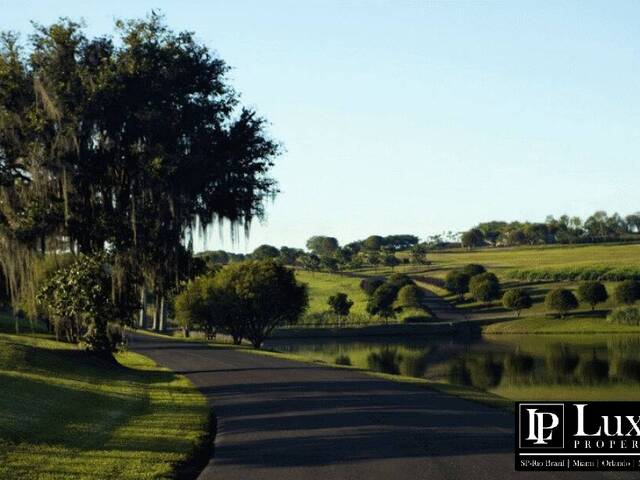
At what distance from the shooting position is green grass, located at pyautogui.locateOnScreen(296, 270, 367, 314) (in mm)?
134887

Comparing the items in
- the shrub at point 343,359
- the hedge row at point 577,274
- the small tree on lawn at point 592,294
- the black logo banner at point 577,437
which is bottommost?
the shrub at point 343,359

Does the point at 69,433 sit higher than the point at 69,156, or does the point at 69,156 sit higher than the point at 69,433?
the point at 69,156

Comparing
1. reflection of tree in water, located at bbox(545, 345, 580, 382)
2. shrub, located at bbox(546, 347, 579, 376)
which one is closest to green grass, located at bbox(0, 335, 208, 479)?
reflection of tree in water, located at bbox(545, 345, 580, 382)

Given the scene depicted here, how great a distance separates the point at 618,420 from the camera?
16453 millimetres

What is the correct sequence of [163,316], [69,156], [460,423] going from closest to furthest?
1. [460,423]
2. [69,156]
3. [163,316]

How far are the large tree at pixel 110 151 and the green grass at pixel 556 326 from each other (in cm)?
7662

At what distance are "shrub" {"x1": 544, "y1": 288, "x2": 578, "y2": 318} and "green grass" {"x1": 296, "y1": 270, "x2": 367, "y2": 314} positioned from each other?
2909 centimetres

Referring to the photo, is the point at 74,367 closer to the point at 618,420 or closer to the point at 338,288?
the point at 618,420

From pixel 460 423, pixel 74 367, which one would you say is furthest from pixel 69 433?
pixel 74 367

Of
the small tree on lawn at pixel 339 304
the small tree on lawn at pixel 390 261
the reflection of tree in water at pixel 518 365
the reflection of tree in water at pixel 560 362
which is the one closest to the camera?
the reflection of tree in water at pixel 560 362

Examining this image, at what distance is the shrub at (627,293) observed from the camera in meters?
110

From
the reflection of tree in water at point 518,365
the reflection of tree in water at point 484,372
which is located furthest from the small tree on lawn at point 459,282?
the reflection of tree in water at point 484,372

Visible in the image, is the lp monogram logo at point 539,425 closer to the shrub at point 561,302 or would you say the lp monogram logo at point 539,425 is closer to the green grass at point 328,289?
the shrub at point 561,302

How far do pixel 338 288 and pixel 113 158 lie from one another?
123980 millimetres
